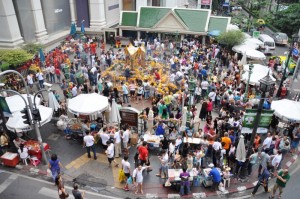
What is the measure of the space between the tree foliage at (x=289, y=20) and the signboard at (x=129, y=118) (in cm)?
3389

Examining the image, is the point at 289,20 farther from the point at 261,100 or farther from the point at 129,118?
the point at 129,118

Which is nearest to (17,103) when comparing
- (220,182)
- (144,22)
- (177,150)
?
(177,150)

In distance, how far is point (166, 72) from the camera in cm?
2338

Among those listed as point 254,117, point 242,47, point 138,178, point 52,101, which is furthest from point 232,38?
point 138,178

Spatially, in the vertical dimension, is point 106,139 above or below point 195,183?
above

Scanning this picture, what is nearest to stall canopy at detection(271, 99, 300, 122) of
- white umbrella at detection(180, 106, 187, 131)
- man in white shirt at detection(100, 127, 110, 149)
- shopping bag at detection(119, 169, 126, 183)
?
white umbrella at detection(180, 106, 187, 131)

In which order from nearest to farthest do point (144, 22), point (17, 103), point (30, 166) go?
point (30, 166) < point (17, 103) < point (144, 22)

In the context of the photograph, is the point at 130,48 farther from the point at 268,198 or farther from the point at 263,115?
the point at 268,198

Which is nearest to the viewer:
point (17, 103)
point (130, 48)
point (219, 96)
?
point (17, 103)

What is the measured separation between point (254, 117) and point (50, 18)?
2485 cm

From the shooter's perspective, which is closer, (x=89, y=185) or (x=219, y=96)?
(x=89, y=185)

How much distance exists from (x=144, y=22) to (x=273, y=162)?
2502 cm

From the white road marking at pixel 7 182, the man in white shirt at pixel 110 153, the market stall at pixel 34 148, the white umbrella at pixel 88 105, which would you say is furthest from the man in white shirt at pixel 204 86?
the white road marking at pixel 7 182

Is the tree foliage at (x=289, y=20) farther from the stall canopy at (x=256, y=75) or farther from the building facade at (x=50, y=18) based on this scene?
the stall canopy at (x=256, y=75)
